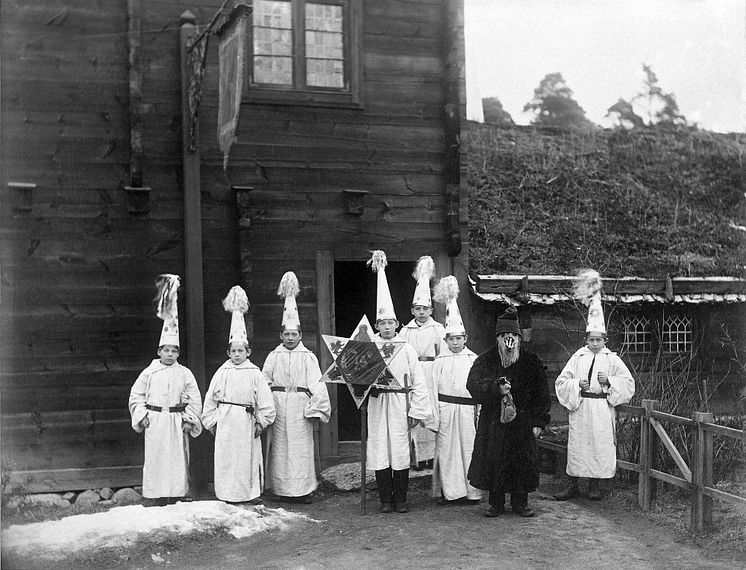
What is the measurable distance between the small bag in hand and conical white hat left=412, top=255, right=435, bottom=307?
2.03 metres

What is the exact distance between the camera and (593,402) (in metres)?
8.89

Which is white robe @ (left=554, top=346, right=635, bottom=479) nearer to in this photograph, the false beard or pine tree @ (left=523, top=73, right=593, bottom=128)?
the false beard

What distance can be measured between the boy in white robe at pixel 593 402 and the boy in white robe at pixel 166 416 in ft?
12.4

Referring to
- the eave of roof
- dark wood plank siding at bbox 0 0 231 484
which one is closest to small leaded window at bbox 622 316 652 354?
the eave of roof

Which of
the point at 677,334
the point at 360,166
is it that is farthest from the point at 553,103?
the point at 360,166

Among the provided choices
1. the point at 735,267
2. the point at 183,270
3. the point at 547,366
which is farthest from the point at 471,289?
the point at 735,267

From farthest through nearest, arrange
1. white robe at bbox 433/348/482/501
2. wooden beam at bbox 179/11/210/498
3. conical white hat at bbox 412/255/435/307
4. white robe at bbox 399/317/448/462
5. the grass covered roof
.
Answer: the grass covered roof → white robe at bbox 399/317/448/462 → conical white hat at bbox 412/255/435/307 → wooden beam at bbox 179/11/210/498 → white robe at bbox 433/348/482/501

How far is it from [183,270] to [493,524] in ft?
14.1

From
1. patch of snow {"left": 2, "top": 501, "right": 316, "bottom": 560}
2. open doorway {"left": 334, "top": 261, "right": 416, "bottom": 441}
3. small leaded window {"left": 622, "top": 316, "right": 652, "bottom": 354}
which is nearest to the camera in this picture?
patch of snow {"left": 2, "top": 501, "right": 316, "bottom": 560}

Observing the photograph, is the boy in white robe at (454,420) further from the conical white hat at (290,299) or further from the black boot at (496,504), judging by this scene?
the conical white hat at (290,299)

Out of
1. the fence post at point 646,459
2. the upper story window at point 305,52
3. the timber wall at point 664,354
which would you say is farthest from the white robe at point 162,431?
the fence post at point 646,459

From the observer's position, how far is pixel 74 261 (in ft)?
30.5

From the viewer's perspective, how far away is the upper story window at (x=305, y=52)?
9.91 meters

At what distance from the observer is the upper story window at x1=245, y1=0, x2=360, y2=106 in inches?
390
